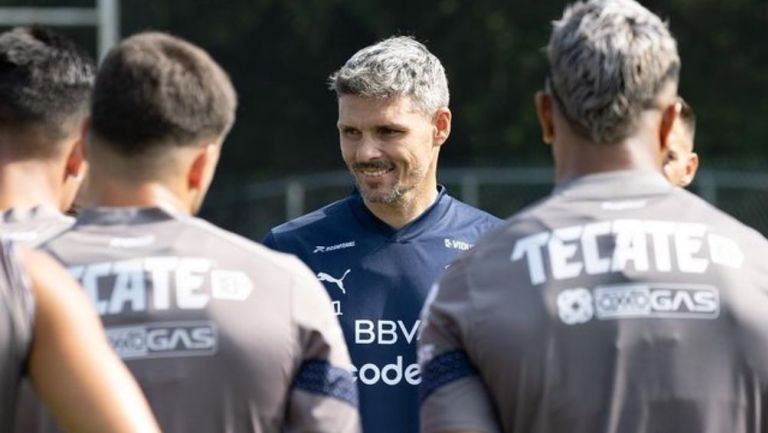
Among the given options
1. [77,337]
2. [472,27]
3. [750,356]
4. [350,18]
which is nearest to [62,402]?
[77,337]

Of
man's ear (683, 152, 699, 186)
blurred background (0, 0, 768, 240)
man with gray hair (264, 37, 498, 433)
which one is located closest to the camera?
man's ear (683, 152, 699, 186)

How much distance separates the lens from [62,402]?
346 centimetres

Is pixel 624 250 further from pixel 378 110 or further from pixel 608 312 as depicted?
pixel 378 110

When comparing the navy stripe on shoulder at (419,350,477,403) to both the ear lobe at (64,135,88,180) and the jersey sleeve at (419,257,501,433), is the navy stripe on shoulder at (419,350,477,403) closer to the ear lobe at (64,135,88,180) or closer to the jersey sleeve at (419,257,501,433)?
the jersey sleeve at (419,257,501,433)

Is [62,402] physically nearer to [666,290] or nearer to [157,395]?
[157,395]

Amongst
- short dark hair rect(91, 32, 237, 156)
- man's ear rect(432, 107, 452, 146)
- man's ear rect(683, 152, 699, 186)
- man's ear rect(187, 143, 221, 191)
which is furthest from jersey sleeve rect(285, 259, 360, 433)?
man's ear rect(432, 107, 452, 146)

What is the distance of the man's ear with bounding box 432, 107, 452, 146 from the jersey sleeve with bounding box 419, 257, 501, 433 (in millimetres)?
2274

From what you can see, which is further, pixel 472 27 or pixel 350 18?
pixel 350 18

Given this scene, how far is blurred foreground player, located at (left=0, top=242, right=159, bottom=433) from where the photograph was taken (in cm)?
344

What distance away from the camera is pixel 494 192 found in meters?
19.2

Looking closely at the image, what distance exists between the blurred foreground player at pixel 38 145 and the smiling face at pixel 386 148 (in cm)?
174

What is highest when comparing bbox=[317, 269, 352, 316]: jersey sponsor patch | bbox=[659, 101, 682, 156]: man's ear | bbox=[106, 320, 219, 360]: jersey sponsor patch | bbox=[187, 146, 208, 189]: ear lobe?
bbox=[659, 101, 682, 156]: man's ear

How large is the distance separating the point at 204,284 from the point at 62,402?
0.44 metres

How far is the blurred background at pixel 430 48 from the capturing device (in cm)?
2566
